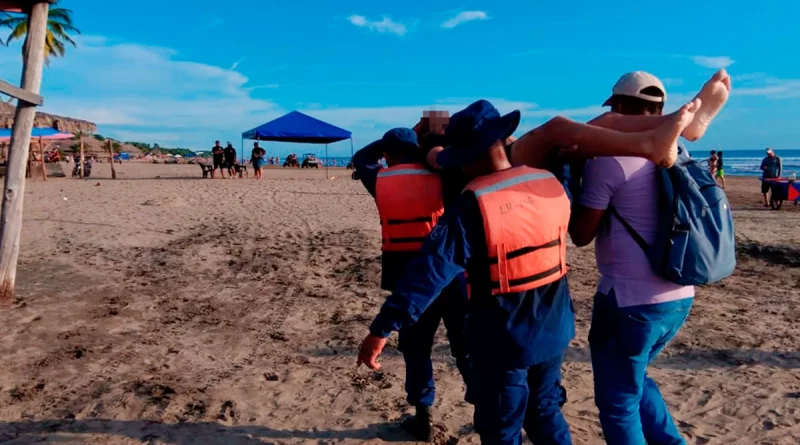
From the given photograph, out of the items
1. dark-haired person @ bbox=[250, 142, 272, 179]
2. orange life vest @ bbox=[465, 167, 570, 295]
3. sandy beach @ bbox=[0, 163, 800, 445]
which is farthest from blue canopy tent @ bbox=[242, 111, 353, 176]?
orange life vest @ bbox=[465, 167, 570, 295]

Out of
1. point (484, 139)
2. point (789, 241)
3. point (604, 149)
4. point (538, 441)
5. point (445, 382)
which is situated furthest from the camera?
point (789, 241)

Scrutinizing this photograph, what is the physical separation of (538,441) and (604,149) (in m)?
1.30

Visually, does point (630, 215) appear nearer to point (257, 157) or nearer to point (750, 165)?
point (257, 157)

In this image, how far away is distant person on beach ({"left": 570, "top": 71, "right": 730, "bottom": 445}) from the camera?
88.7 inches

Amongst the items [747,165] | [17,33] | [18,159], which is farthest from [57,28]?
[747,165]

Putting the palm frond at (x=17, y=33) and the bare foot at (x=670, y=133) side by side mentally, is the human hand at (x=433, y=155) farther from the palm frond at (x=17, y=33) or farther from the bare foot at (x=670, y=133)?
the palm frond at (x=17, y=33)

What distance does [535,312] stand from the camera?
7.43 ft

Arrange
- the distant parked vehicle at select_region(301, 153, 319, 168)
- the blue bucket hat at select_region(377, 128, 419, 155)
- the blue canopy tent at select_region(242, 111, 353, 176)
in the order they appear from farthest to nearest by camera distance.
Result: 1. the distant parked vehicle at select_region(301, 153, 319, 168)
2. the blue canopy tent at select_region(242, 111, 353, 176)
3. the blue bucket hat at select_region(377, 128, 419, 155)

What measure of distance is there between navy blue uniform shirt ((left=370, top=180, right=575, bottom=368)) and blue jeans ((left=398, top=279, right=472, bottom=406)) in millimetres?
753

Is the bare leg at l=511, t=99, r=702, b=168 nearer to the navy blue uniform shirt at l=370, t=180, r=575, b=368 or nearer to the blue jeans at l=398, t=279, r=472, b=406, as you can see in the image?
the navy blue uniform shirt at l=370, t=180, r=575, b=368

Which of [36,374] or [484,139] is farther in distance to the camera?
[36,374]

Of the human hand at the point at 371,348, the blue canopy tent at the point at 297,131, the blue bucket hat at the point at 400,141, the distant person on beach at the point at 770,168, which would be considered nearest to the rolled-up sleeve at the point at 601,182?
the human hand at the point at 371,348

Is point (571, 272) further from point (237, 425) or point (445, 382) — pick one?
point (237, 425)

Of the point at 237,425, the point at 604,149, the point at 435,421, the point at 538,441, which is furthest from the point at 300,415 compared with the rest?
the point at 604,149
